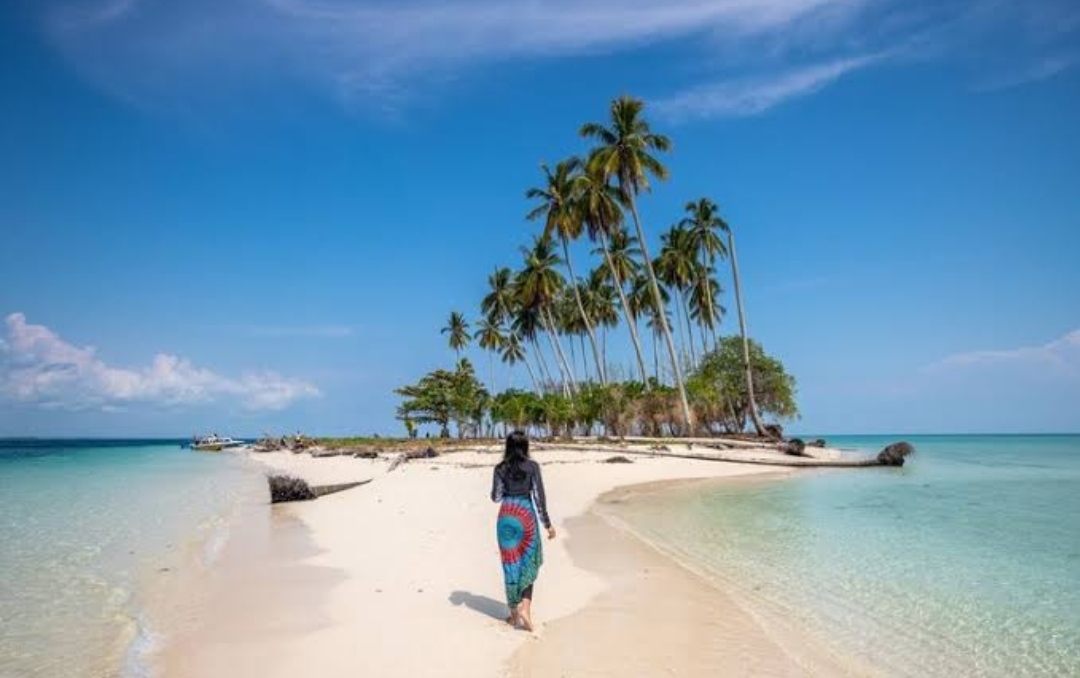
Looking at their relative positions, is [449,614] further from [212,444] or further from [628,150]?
[212,444]

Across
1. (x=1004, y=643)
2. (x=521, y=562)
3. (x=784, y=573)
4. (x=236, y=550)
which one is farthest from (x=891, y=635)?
(x=236, y=550)

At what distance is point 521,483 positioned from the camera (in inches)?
258

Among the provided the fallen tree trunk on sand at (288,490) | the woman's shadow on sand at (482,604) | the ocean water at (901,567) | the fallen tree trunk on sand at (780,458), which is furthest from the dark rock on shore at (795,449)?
the woman's shadow on sand at (482,604)

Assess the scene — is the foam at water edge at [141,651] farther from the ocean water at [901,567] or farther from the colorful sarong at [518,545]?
the ocean water at [901,567]

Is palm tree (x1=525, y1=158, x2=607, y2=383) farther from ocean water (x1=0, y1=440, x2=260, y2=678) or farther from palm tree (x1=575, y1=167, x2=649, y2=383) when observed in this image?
ocean water (x1=0, y1=440, x2=260, y2=678)

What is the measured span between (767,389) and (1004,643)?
52729 mm

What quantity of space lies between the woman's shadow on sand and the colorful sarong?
0.52m

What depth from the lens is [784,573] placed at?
905 centimetres

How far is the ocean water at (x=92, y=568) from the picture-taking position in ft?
20.2

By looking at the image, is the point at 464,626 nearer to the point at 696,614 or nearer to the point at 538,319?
the point at 696,614

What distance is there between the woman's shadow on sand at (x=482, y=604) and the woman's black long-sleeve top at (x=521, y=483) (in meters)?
1.14

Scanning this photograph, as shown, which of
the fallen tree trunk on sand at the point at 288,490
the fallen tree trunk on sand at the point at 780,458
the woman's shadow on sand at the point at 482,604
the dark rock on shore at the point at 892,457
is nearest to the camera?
the woman's shadow on sand at the point at 482,604

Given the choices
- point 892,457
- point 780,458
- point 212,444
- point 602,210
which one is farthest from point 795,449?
point 212,444

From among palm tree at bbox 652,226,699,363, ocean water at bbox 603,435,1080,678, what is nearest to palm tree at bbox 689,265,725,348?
palm tree at bbox 652,226,699,363
